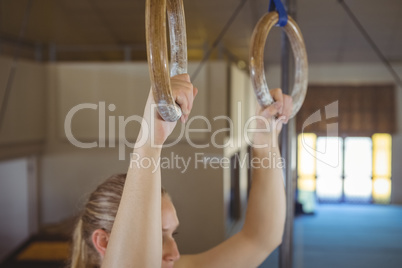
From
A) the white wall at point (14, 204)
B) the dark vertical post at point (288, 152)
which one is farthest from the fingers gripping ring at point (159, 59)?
the white wall at point (14, 204)

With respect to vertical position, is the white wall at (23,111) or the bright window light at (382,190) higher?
the white wall at (23,111)

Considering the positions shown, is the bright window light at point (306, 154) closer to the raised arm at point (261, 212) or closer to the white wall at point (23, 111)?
the raised arm at point (261, 212)

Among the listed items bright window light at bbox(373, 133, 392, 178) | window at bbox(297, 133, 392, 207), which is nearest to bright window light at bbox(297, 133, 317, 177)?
window at bbox(297, 133, 392, 207)

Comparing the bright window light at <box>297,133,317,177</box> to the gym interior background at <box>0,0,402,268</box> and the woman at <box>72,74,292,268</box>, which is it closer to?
the gym interior background at <box>0,0,402,268</box>

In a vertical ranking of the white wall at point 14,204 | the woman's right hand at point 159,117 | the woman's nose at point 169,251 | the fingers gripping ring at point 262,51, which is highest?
the fingers gripping ring at point 262,51

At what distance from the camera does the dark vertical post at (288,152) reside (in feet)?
2.32

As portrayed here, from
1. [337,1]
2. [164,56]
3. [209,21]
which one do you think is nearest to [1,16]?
[209,21]

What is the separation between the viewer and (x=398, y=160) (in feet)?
2.98

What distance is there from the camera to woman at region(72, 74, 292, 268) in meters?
0.34

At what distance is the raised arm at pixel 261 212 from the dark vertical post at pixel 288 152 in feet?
0.40

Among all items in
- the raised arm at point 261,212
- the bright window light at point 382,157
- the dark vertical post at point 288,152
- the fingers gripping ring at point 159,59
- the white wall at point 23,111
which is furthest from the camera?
the white wall at point 23,111

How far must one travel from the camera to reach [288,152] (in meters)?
0.71

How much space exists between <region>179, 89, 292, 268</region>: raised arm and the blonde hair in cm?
13

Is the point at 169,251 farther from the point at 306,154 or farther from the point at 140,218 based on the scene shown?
the point at 306,154
